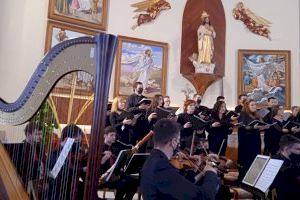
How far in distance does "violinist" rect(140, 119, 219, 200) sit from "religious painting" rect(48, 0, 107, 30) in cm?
606

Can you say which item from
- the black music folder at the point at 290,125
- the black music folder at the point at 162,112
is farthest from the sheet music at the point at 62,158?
the black music folder at the point at 290,125

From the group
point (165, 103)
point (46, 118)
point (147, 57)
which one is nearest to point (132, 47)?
point (147, 57)

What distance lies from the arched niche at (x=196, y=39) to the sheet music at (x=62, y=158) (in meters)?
7.50

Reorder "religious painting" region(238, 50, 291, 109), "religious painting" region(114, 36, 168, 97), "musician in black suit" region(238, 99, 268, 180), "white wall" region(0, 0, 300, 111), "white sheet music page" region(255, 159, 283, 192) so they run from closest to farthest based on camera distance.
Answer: "white sheet music page" region(255, 159, 283, 192) → "musician in black suit" region(238, 99, 268, 180) → "white wall" region(0, 0, 300, 111) → "religious painting" region(114, 36, 168, 97) → "religious painting" region(238, 50, 291, 109)

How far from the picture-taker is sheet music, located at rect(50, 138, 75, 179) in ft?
8.20

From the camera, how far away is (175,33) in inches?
401

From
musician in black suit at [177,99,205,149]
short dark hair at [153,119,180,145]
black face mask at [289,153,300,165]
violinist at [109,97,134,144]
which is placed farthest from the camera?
musician in black suit at [177,99,205,149]

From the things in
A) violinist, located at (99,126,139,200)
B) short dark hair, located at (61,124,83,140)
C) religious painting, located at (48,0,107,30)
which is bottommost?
violinist, located at (99,126,139,200)

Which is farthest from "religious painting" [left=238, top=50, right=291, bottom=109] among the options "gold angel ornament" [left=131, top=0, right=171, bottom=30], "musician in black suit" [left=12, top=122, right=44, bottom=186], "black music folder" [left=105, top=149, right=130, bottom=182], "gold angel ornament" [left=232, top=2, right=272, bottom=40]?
"musician in black suit" [left=12, top=122, right=44, bottom=186]

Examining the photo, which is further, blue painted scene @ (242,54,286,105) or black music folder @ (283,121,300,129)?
blue painted scene @ (242,54,286,105)

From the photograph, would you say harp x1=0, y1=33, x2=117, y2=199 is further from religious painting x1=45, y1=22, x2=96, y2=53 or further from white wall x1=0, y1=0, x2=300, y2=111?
religious painting x1=45, y1=22, x2=96, y2=53

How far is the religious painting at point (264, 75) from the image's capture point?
1038 centimetres

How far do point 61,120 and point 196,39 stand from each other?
7868mm

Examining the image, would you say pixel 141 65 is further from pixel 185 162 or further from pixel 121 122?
pixel 185 162
